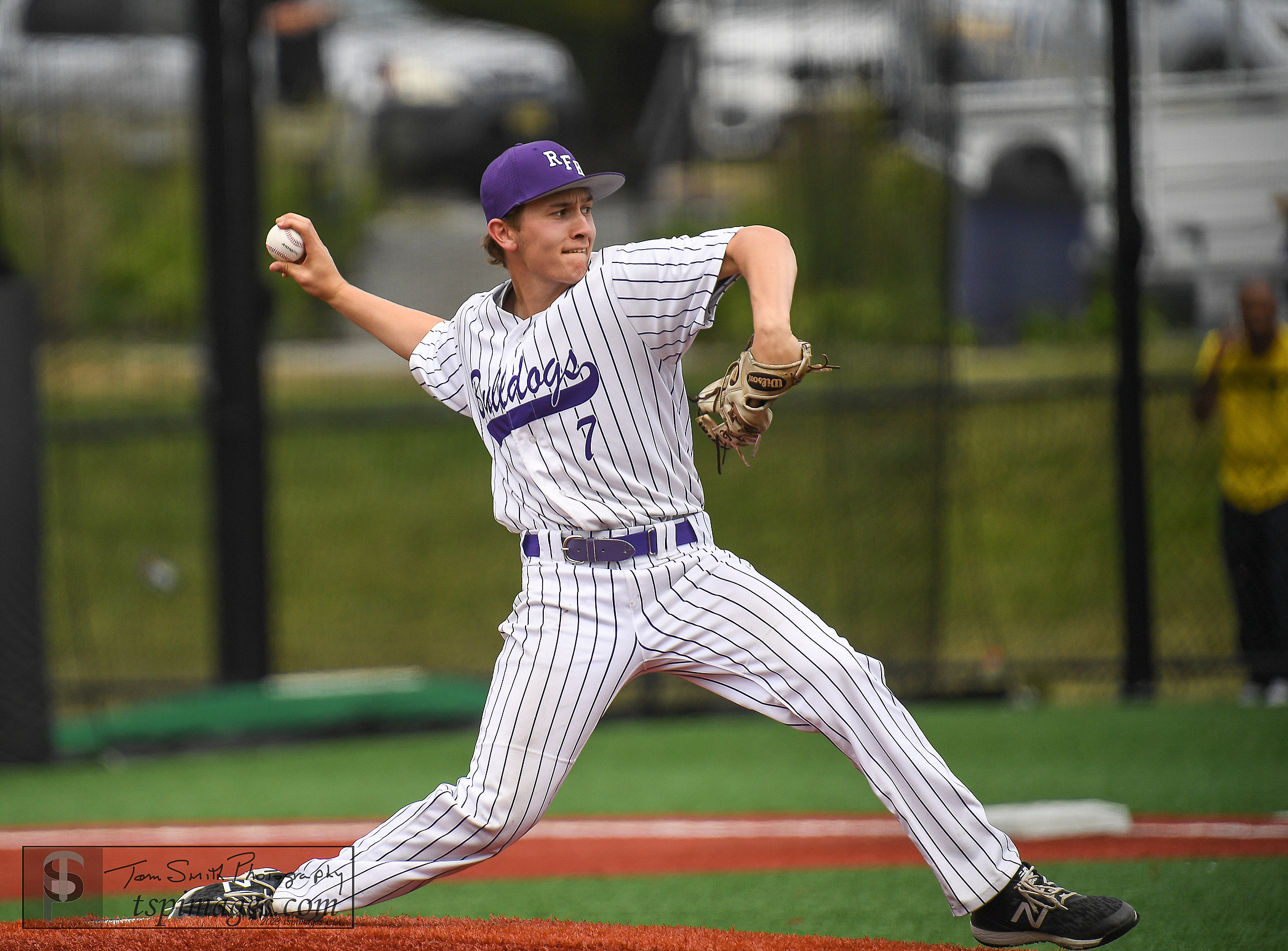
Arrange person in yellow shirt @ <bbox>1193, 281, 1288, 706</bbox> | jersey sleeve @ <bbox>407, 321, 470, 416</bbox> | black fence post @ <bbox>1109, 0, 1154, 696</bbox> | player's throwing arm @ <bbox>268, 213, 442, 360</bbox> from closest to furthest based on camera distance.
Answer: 1. jersey sleeve @ <bbox>407, 321, 470, 416</bbox>
2. player's throwing arm @ <bbox>268, 213, 442, 360</bbox>
3. person in yellow shirt @ <bbox>1193, 281, 1288, 706</bbox>
4. black fence post @ <bbox>1109, 0, 1154, 696</bbox>

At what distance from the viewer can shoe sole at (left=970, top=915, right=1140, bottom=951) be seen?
9.02 ft

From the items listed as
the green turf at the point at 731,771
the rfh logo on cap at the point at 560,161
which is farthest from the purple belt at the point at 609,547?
the green turf at the point at 731,771

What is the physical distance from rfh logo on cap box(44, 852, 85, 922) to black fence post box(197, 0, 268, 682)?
3.92 m

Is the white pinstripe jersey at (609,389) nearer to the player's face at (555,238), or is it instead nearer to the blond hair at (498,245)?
the player's face at (555,238)

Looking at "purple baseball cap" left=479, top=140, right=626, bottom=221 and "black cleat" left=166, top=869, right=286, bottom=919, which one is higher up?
"purple baseball cap" left=479, top=140, right=626, bottom=221

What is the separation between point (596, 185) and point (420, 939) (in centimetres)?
167

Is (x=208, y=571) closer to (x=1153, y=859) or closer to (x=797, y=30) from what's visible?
(x=797, y=30)

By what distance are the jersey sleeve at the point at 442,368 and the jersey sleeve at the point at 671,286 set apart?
19.6 inches

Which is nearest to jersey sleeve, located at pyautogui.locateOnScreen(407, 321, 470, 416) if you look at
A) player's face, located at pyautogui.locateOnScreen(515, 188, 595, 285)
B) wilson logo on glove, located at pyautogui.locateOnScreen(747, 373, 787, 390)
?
player's face, located at pyautogui.locateOnScreen(515, 188, 595, 285)

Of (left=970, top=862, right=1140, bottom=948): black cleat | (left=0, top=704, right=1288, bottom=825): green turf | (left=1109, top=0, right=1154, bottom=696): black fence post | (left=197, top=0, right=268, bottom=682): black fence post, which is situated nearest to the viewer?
(left=970, top=862, right=1140, bottom=948): black cleat

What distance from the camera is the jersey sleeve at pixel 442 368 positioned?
3.20 m

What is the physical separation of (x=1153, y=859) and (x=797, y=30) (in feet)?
15.9

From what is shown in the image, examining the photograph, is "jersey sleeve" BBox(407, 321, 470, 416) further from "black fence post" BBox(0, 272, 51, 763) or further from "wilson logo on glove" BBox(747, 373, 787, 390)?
"black fence post" BBox(0, 272, 51, 763)

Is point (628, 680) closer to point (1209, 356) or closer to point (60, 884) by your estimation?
point (60, 884)
